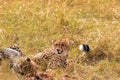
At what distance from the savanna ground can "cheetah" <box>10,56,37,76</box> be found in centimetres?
10

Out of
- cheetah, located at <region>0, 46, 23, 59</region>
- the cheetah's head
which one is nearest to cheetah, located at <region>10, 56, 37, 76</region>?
the cheetah's head

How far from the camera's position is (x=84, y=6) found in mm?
5863

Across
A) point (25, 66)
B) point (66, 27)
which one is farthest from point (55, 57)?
point (66, 27)

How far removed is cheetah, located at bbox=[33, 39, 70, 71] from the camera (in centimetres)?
425

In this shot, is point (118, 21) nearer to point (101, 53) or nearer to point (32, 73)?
point (101, 53)

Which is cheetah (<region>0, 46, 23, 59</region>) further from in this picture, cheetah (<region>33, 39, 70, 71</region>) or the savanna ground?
cheetah (<region>33, 39, 70, 71</region>)

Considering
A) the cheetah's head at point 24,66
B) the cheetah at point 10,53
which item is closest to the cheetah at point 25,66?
the cheetah's head at point 24,66

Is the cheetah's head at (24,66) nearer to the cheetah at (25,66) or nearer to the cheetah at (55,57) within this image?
the cheetah at (25,66)

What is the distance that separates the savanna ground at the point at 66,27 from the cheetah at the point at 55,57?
104 mm

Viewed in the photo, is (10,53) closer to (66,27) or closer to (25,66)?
(25,66)

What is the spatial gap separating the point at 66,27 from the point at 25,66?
134 cm

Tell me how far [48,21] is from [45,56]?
1.07 m

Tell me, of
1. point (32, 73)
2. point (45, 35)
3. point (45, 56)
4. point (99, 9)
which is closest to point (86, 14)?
point (99, 9)

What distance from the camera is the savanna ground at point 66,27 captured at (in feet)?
14.7
